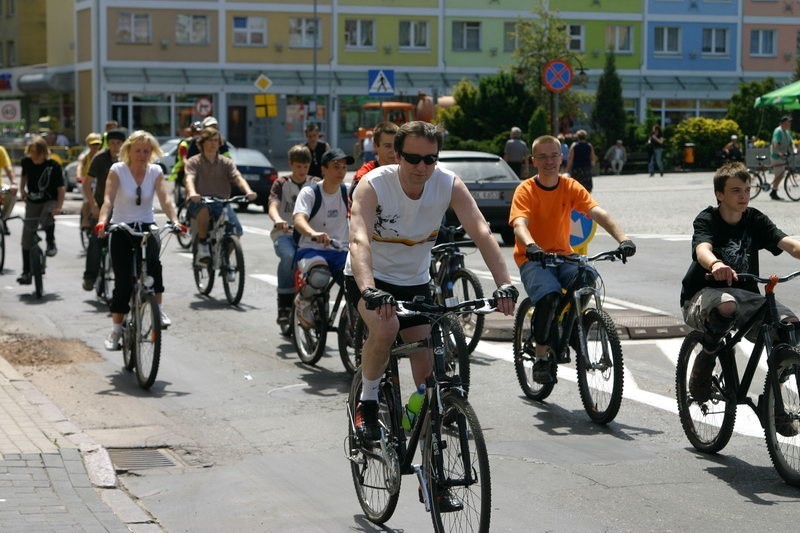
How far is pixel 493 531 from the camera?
19.8 feet

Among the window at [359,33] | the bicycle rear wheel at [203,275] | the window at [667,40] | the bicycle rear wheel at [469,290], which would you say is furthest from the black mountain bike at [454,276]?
the window at [667,40]

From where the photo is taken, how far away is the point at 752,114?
5388 centimetres

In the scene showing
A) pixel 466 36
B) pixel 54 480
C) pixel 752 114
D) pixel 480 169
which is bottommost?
pixel 54 480

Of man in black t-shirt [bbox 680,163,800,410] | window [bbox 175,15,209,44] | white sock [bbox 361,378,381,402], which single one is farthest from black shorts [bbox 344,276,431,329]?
window [bbox 175,15,209,44]

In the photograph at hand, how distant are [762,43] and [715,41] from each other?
284 centimetres

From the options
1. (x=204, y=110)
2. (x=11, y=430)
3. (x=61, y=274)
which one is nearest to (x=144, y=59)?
(x=204, y=110)

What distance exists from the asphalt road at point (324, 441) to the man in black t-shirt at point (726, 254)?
0.74 metres

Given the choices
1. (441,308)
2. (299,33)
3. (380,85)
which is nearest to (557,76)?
(380,85)

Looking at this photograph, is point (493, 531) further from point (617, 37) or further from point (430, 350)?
point (617, 37)

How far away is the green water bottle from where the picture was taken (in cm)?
571

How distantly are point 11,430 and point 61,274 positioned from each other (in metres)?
10.3

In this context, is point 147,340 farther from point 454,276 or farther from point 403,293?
point 403,293

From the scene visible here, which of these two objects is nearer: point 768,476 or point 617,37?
point 768,476

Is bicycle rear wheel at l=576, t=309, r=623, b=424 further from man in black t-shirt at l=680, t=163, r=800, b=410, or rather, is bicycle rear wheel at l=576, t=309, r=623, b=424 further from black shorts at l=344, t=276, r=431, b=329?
black shorts at l=344, t=276, r=431, b=329
